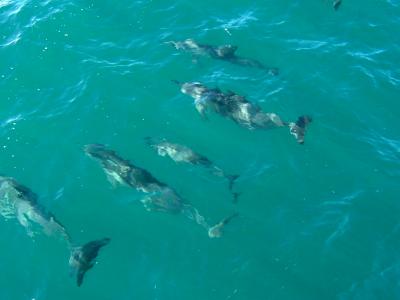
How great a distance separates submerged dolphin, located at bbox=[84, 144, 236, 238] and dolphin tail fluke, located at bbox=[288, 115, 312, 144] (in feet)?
21.6

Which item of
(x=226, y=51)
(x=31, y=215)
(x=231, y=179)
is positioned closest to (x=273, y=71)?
(x=226, y=51)

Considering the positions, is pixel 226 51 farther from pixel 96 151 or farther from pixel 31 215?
pixel 31 215

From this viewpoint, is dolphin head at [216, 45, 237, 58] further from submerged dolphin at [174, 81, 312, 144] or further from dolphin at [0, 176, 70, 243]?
dolphin at [0, 176, 70, 243]

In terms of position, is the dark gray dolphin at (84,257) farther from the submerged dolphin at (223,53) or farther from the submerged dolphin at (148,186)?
the submerged dolphin at (223,53)

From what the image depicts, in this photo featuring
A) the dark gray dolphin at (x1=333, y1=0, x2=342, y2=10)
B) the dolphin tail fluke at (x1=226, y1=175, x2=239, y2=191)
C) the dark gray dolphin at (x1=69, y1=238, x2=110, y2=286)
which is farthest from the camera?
the dark gray dolphin at (x1=333, y1=0, x2=342, y2=10)

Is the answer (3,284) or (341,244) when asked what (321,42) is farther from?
(3,284)

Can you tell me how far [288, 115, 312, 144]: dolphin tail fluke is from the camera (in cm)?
2357

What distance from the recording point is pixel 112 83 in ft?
89.6

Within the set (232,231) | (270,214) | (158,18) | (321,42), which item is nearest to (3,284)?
(232,231)

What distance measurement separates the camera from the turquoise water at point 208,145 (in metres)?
19.8

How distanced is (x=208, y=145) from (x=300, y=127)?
474 centimetres

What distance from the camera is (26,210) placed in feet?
71.2

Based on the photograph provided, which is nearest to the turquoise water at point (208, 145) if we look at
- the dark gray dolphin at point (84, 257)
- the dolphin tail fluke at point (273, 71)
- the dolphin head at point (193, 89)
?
the dolphin tail fluke at point (273, 71)

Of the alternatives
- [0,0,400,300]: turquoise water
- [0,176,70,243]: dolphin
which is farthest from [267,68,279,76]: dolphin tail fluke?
[0,176,70,243]: dolphin
